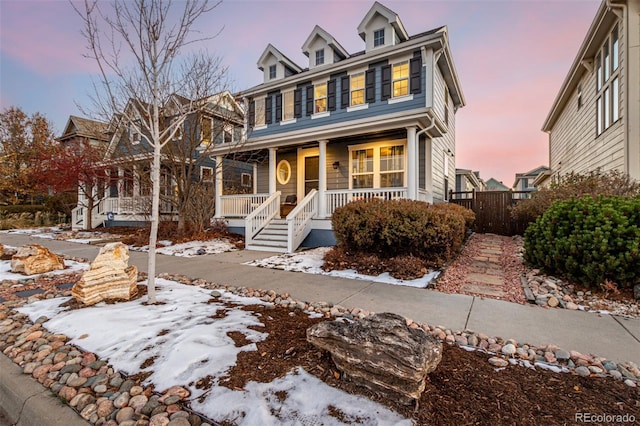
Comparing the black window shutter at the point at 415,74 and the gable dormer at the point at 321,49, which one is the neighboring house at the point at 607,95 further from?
the gable dormer at the point at 321,49

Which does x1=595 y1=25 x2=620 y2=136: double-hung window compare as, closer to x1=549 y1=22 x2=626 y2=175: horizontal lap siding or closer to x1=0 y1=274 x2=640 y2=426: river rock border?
x1=549 y1=22 x2=626 y2=175: horizontal lap siding

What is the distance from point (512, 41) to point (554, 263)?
26.1ft

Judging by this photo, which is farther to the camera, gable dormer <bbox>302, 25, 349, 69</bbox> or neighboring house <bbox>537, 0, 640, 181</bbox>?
gable dormer <bbox>302, 25, 349, 69</bbox>

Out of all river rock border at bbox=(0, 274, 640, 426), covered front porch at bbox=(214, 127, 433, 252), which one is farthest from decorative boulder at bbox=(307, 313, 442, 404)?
covered front porch at bbox=(214, 127, 433, 252)

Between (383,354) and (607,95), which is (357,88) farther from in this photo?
(383,354)

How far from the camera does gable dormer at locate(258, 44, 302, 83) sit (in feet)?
38.6

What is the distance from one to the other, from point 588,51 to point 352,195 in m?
8.22

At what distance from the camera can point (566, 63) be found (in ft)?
35.6

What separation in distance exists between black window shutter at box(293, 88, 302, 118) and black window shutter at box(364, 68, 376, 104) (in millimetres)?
2749

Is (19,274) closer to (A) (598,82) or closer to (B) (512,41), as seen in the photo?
(B) (512,41)

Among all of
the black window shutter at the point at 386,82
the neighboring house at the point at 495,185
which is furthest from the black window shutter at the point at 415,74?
the neighboring house at the point at 495,185

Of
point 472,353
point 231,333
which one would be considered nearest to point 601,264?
point 472,353

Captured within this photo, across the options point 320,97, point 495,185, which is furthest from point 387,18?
point 495,185

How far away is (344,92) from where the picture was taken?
10.2 m
